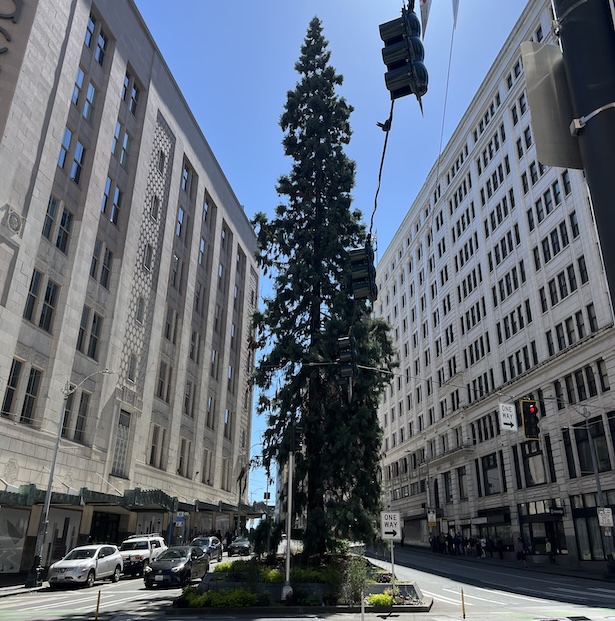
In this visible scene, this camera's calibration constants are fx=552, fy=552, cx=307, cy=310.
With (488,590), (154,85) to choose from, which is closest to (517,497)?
(488,590)

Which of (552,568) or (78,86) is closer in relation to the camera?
(78,86)

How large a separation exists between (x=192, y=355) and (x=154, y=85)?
24.5 m

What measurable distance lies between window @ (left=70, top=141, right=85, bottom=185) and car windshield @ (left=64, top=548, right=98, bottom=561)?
2150 cm

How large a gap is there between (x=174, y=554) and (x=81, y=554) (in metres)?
4.24

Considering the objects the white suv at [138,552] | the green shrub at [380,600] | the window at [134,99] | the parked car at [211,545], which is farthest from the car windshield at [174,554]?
the window at [134,99]

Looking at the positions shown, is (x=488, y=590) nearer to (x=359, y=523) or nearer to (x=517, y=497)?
(x=359, y=523)

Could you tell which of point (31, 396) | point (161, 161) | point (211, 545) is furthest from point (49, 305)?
point (161, 161)

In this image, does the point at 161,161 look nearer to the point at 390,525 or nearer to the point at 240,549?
the point at 240,549

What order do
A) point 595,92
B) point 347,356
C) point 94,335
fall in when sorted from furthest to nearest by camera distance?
point 94,335, point 347,356, point 595,92

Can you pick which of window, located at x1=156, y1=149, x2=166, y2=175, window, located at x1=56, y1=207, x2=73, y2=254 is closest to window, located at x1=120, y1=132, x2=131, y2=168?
window, located at x1=156, y1=149, x2=166, y2=175

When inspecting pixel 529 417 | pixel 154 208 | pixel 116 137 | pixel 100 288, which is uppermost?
pixel 116 137

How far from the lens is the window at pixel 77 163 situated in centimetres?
3434

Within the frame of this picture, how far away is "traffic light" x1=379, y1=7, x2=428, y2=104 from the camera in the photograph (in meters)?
7.00

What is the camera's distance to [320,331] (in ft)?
81.6
